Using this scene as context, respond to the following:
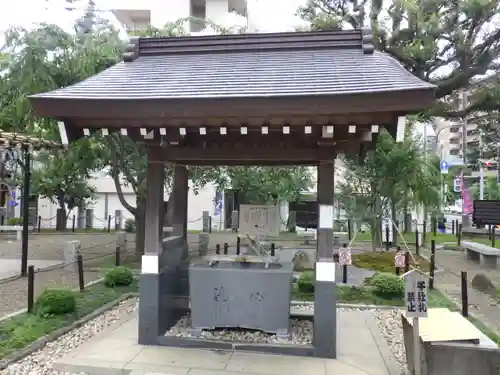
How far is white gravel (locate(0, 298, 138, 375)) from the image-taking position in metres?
5.00

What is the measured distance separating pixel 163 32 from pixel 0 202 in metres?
21.7

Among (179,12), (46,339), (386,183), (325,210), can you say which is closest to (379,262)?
(386,183)

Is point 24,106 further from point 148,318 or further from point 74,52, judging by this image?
point 148,318

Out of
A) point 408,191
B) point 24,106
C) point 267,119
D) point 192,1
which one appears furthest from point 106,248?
point 192,1

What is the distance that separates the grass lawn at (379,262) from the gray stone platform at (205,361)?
21.8 feet

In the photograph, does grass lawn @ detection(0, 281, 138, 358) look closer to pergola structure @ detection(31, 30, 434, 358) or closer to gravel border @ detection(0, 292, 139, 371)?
gravel border @ detection(0, 292, 139, 371)

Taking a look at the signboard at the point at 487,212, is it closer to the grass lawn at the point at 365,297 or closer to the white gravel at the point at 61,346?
the grass lawn at the point at 365,297

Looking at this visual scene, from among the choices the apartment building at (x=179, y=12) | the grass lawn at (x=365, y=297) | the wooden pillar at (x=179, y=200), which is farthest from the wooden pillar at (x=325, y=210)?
the apartment building at (x=179, y=12)

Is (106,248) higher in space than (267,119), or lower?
lower

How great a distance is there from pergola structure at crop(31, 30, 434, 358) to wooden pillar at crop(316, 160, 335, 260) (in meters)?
0.01

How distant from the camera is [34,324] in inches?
251

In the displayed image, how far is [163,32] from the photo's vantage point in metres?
11.3

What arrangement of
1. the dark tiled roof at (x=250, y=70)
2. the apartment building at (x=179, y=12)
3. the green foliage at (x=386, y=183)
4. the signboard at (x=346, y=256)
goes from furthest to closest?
the apartment building at (x=179, y=12) < the green foliage at (x=386, y=183) < the signboard at (x=346, y=256) < the dark tiled roof at (x=250, y=70)

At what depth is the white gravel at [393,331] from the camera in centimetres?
551
